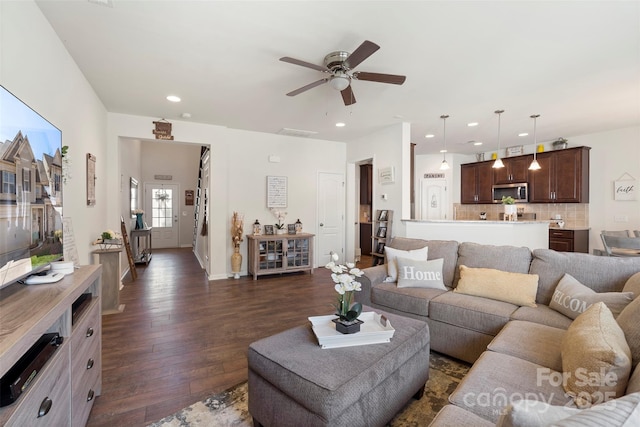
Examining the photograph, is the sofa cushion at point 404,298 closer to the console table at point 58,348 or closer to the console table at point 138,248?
the console table at point 58,348

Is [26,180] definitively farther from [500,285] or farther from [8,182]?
[500,285]

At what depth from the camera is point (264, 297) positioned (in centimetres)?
409

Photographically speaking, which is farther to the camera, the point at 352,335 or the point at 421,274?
the point at 421,274

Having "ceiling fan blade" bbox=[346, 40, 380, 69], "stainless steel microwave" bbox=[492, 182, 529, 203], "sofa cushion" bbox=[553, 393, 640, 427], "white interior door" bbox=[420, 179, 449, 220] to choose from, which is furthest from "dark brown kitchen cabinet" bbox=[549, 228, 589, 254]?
"sofa cushion" bbox=[553, 393, 640, 427]

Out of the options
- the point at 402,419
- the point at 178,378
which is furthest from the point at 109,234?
the point at 402,419

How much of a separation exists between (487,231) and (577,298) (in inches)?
94.0

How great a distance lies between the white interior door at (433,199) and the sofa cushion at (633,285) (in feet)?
19.1

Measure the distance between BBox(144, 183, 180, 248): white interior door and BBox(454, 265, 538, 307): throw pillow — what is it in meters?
8.89

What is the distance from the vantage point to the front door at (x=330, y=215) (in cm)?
620

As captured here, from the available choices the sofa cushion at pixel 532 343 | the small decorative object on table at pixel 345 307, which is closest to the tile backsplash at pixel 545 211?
the sofa cushion at pixel 532 343

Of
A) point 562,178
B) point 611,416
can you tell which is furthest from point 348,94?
point 562,178

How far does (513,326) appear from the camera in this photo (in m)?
1.98

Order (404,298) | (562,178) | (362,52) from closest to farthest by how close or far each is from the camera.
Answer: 1. (362,52)
2. (404,298)
3. (562,178)

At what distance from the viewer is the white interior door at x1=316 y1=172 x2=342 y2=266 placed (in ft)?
20.3
